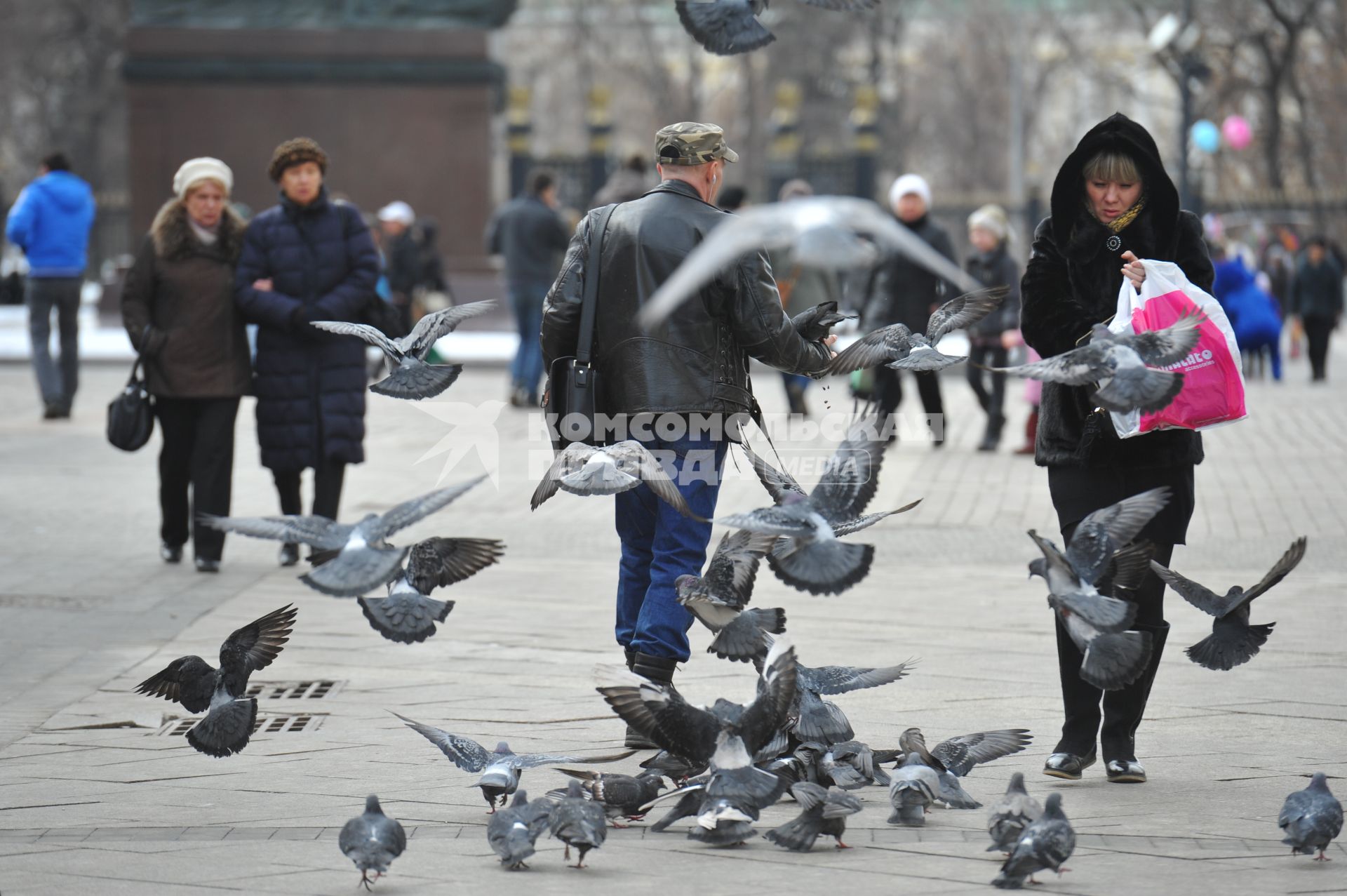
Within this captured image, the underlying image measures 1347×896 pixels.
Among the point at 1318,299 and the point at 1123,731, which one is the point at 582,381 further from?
the point at 1318,299

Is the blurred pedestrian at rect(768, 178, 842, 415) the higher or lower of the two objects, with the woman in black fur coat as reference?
lower

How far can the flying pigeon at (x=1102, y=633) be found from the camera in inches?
192

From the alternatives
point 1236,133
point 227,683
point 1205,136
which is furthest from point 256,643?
point 1236,133

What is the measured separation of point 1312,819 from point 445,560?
2.24 m

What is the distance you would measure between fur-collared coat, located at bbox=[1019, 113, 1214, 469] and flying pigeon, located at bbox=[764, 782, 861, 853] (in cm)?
138

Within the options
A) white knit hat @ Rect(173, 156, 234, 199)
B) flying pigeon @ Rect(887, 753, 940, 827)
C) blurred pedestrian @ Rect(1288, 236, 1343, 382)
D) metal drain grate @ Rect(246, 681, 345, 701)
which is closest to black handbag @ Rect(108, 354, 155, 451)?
white knit hat @ Rect(173, 156, 234, 199)

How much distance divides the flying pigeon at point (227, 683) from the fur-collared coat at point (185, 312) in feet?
13.4

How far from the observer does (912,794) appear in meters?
4.94

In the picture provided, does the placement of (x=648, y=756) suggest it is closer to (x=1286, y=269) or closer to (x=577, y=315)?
(x=577, y=315)

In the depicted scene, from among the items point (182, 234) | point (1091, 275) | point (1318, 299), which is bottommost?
point (1318, 299)

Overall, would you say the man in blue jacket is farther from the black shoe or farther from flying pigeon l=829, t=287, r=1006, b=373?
the black shoe

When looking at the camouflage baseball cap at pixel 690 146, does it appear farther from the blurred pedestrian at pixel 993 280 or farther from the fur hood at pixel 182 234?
the blurred pedestrian at pixel 993 280

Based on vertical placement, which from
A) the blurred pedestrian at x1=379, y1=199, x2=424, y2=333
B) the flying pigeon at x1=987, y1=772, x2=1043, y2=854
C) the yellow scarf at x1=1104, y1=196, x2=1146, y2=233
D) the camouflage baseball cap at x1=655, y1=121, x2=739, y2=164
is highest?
the camouflage baseball cap at x1=655, y1=121, x2=739, y2=164

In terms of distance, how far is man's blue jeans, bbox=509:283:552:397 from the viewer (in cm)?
1689
